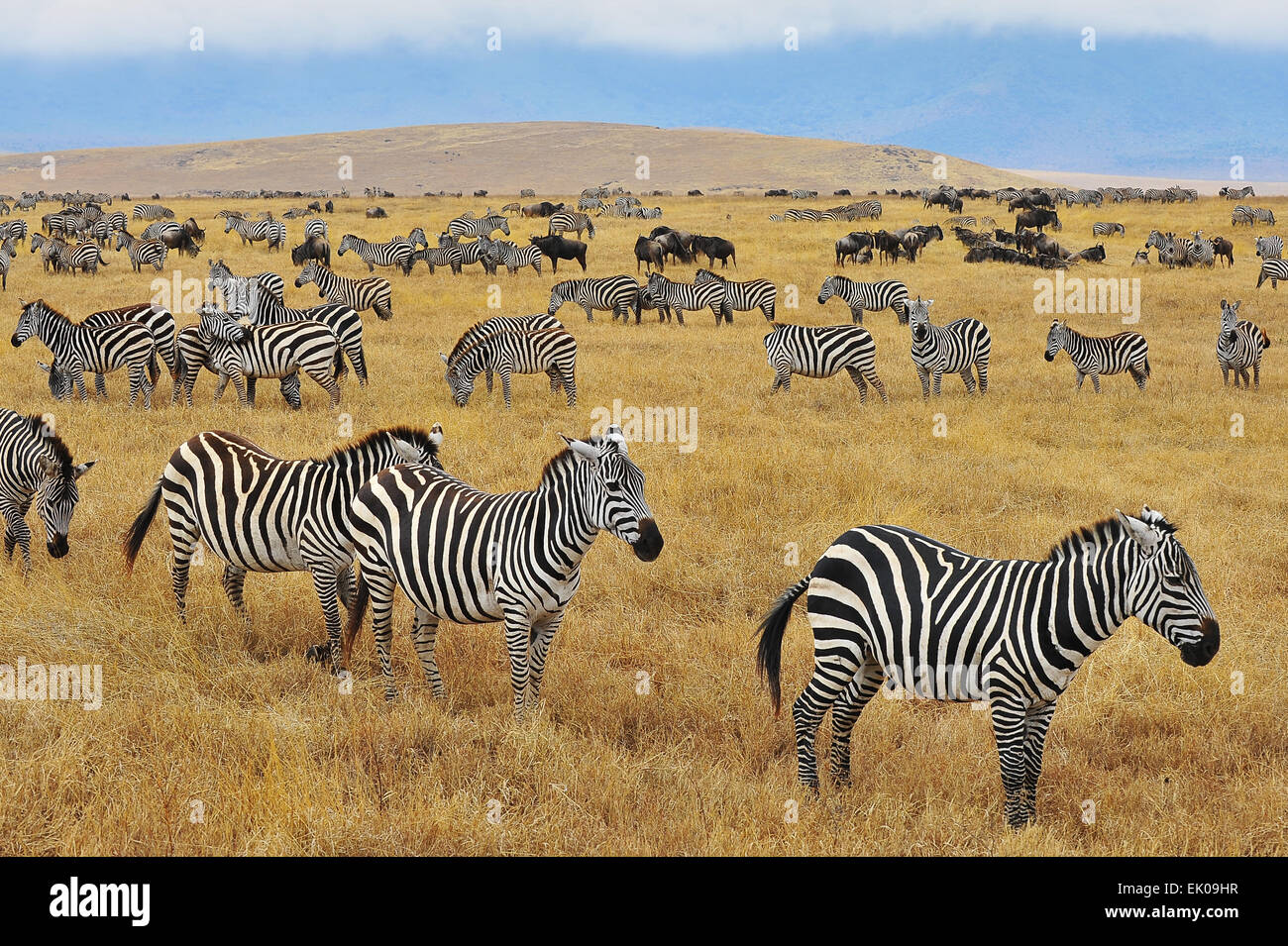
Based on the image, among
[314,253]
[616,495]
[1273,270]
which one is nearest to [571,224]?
[314,253]

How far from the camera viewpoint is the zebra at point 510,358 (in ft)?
51.1

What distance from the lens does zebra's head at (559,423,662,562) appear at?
5.33 metres

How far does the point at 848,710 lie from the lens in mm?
5363

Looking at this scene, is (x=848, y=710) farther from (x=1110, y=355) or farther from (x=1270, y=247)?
(x=1270, y=247)

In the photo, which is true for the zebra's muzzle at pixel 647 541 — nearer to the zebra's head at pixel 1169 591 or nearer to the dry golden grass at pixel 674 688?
the dry golden grass at pixel 674 688

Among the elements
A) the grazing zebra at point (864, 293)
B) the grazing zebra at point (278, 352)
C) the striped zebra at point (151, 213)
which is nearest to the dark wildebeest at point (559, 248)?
the grazing zebra at point (864, 293)

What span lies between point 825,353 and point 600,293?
9.41 meters

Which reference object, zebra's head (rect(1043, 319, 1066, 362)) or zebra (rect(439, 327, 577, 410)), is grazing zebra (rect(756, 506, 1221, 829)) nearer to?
zebra (rect(439, 327, 577, 410))

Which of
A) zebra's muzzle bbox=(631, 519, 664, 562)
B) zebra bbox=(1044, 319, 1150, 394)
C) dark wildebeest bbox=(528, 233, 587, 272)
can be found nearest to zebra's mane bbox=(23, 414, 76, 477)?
zebra's muzzle bbox=(631, 519, 664, 562)

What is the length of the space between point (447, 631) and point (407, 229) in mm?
38398

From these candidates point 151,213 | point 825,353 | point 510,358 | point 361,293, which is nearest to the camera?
point 510,358

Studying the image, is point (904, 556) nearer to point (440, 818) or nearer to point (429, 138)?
point (440, 818)

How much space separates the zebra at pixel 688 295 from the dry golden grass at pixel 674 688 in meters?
9.63
